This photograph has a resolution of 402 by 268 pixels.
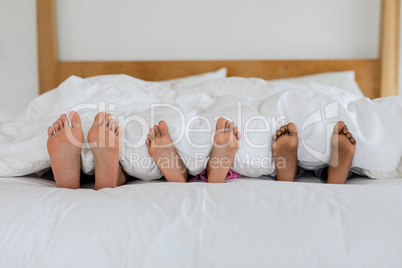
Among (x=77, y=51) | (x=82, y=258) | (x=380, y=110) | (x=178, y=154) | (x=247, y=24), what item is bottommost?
(x=82, y=258)

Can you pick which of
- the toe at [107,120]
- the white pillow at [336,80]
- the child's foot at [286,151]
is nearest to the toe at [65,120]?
the toe at [107,120]

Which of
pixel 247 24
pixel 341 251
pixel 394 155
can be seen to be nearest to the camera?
pixel 341 251

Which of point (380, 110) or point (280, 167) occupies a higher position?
point (380, 110)

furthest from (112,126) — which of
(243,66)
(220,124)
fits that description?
(243,66)

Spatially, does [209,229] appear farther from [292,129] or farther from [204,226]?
[292,129]

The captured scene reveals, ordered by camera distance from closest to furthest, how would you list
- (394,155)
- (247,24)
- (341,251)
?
(341,251) < (394,155) < (247,24)

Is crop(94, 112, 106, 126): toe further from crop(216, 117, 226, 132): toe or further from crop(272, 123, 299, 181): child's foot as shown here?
crop(272, 123, 299, 181): child's foot

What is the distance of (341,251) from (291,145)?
412mm

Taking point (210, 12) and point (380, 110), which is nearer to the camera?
point (380, 110)

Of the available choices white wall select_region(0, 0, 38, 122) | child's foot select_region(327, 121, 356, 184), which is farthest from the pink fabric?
white wall select_region(0, 0, 38, 122)

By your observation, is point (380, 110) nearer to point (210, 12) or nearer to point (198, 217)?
point (198, 217)

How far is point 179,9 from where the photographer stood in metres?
2.49

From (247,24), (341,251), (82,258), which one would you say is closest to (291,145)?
(341,251)

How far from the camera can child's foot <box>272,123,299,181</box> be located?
1005 mm
